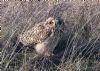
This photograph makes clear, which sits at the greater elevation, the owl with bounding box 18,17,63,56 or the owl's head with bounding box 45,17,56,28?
the owl's head with bounding box 45,17,56,28

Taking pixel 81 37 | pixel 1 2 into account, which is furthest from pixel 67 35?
pixel 1 2

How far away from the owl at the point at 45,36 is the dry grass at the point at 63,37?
0.36 ft

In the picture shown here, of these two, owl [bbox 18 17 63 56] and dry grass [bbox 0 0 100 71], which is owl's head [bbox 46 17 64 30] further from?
dry grass [bbox 0 0 100 71]

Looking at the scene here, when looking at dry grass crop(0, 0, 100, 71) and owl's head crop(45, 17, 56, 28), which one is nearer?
dry grass crop(0, 0, 100, 71)

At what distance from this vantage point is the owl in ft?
11.5

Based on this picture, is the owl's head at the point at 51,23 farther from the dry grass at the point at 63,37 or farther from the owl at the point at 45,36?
the dry grass at the point at 63,37

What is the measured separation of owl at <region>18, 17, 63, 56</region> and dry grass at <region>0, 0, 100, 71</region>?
11 centimetres

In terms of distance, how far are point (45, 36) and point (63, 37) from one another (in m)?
0.52

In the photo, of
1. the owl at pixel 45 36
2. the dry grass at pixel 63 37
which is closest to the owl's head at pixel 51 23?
the owl at pixel 45 36

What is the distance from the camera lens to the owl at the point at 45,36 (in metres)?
3.50

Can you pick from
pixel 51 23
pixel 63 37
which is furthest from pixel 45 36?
pixel 63 37

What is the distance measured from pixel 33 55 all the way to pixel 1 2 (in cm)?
140

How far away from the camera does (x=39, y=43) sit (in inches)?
141

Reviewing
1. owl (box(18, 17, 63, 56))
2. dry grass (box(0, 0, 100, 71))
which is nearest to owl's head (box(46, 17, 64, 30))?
owl (box(18, 17, 63, 56))
